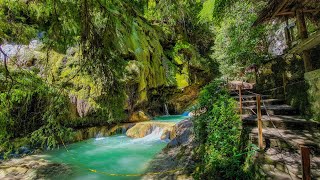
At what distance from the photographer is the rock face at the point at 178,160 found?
6.11 m

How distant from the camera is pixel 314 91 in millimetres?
5578

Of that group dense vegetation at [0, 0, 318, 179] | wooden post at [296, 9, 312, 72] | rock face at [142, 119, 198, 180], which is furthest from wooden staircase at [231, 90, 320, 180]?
rock face at [142, 119, 198, 180]

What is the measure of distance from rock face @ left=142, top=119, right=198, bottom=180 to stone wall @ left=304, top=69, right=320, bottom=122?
363cm

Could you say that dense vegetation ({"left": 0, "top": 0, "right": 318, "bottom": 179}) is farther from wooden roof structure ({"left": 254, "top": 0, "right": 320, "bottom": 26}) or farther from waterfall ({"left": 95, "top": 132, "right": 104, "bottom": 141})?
wooden roof structure ({"left": 254, "top": 0, "right": 320, "bottom": 26})

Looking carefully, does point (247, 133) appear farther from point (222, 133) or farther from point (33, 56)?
point (33, 56)

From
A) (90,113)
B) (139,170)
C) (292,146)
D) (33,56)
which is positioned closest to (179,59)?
(90,113)

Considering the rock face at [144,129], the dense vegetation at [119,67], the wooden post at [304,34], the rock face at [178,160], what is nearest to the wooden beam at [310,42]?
the wooden post at [304,34]

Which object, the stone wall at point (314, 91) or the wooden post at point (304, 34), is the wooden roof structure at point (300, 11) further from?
the stone wall at point (314, 91)

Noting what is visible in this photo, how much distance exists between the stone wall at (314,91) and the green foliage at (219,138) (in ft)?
6.56

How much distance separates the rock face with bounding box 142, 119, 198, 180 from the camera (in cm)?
611

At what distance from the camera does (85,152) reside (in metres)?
9.62

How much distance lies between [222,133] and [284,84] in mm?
3666

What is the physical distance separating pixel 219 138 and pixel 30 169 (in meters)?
6.31

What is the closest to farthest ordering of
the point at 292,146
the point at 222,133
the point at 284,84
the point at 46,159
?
the point at 292,146 < the point at 222,133 < the point at 284,84 < the point at 46,159
